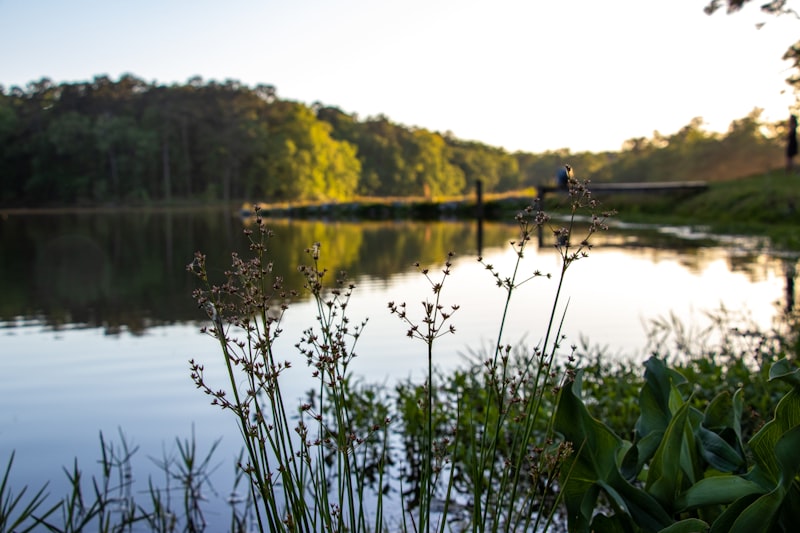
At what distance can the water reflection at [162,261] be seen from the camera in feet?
28.0

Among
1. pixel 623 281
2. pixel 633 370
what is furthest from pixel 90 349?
pixel 623 281

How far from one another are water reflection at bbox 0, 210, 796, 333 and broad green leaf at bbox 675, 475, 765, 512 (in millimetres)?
4306

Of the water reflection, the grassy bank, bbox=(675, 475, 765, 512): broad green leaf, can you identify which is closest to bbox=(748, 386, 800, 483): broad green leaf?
bbox=(675, 475, 765, 512): broad green leaf

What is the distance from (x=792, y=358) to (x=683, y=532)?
10.7 ft

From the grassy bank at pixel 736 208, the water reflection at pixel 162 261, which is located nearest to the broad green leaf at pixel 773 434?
the water reflection at pixel 162 261

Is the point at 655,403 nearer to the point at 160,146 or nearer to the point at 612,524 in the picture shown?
the point at 612,524

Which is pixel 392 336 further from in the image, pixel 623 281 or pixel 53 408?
pixel 623 281

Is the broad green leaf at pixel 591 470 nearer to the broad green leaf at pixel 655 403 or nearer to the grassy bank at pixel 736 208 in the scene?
the broad green leaf at pixel 655 403

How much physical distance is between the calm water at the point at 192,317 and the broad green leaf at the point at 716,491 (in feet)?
6.62

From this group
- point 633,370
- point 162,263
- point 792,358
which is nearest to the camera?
point 792,358

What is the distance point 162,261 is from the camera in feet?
45.3

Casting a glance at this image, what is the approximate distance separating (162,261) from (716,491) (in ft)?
43.0

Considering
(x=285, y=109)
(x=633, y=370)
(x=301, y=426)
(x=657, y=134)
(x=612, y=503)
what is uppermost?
(x=285, y=109)

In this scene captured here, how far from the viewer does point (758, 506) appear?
1606 mm
